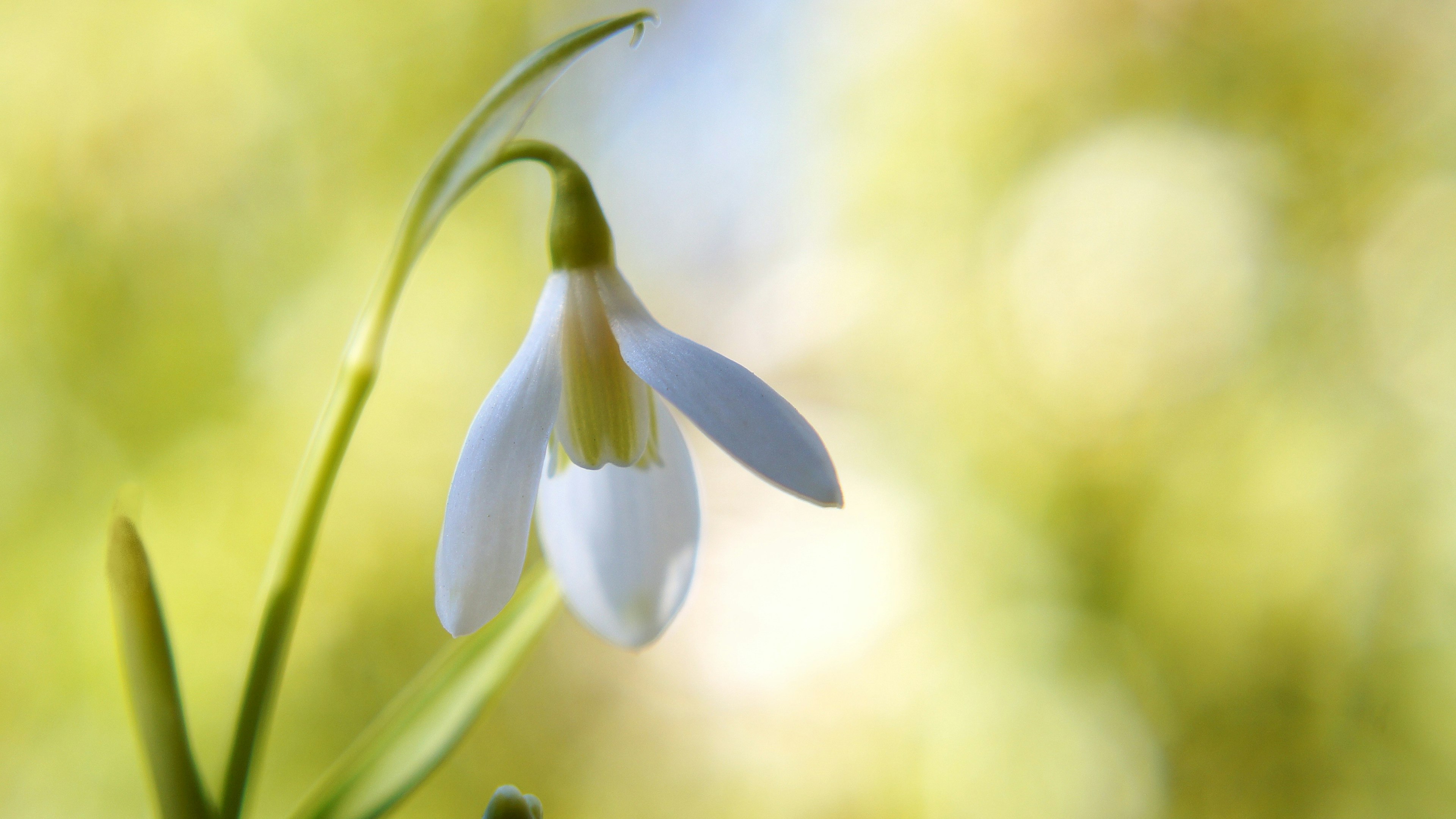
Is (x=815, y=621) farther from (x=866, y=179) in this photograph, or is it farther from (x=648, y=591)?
(x=648, y=591)

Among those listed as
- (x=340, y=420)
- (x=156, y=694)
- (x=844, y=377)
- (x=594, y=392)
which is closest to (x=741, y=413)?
(x=594, y=392)

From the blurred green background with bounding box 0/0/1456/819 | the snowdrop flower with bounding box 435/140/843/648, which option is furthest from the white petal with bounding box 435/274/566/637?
the blurred green background with bounding box 0/0/1456/819

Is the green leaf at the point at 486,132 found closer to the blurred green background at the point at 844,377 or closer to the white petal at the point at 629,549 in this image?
the white petal at the point at 629,549

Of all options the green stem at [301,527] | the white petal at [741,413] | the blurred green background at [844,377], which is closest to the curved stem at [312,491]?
the green stem at [301,527]

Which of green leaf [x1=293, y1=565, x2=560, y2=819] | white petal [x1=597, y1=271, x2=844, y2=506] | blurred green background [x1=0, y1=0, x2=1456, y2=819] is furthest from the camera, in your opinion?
blurred green background [x1=0, y1=0, x2=1456, y2=819]

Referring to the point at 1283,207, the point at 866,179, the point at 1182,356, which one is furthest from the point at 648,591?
the point at 1283,207

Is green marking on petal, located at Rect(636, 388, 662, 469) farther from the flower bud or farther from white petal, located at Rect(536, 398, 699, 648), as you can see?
the flower bud
